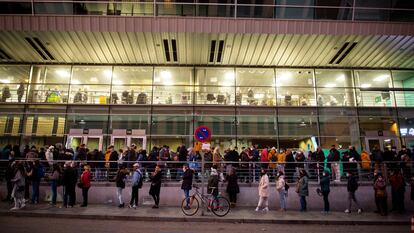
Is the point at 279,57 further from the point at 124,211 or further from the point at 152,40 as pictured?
the point at 124,211

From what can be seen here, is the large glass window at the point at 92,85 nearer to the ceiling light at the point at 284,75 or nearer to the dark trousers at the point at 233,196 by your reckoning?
the dark trousers at the point at 233,196

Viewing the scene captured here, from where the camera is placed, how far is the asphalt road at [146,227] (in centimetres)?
898

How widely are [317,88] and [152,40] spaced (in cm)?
1173

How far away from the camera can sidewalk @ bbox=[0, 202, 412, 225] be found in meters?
10.8

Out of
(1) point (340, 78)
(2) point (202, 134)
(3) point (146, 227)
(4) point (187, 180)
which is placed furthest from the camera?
(1) point (340, 78)

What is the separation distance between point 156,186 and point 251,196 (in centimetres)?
428

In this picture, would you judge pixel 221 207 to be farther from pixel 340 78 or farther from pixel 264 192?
pixel 340 78

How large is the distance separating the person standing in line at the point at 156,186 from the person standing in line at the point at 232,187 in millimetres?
2950

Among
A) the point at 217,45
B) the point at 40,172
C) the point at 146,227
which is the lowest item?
the point at 146,227

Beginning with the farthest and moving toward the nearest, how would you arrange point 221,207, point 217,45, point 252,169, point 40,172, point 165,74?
point 165,74
point 217,45
point 252,169
point 40,172
point 221,207

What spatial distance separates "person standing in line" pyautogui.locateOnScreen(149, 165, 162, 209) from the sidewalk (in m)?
0.57

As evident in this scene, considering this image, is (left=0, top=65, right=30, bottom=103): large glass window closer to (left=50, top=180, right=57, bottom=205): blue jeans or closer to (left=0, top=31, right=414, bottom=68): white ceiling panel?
(left=0, top=31, right=414, bottom=68): white ceiling panel

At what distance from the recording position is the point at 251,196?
1348 centimetres

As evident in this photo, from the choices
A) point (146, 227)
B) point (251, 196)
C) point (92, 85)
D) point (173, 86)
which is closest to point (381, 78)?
point (251, 196)
